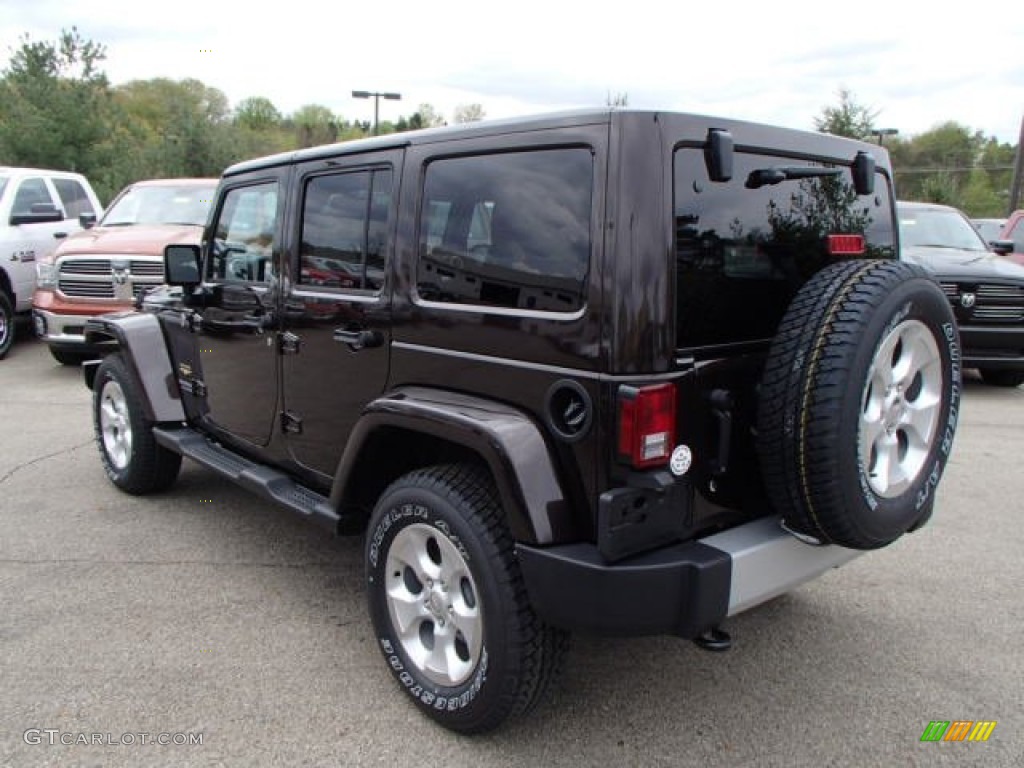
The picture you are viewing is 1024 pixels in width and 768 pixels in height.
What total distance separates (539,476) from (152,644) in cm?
186

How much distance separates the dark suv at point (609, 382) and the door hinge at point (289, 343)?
257 mm

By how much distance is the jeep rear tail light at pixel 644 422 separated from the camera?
7.13 ft

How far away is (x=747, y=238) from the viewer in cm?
254

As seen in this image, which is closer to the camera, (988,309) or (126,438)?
(126,438)

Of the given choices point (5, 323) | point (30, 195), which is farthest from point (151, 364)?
point (30, 195)

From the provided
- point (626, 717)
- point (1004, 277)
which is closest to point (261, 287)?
point (626, 717)

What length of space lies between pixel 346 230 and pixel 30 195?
8.76 m

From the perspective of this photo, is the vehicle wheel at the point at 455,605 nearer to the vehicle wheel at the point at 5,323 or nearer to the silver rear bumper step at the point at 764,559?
the silver rear bumper step at the point at 764,559

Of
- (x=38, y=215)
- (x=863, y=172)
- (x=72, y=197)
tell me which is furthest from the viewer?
(x=72, y=197)

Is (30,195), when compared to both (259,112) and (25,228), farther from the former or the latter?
(259,112)

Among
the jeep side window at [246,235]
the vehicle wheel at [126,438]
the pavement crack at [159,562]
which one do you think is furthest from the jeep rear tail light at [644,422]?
the vehicle wheel at [126,438]

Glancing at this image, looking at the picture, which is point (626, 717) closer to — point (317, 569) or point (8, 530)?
point (317, 569)

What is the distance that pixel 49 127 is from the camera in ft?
57.3

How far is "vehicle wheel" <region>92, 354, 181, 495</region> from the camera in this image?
4.55m
